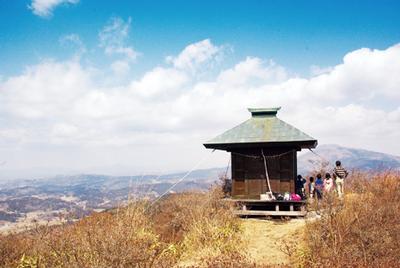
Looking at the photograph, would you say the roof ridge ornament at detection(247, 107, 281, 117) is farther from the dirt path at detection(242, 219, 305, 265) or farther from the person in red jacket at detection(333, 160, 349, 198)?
the dirt path at detection(242, 219, 305, 265)

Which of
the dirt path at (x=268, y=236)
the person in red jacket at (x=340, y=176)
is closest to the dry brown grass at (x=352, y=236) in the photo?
the dirt path at (x=268, y=236)

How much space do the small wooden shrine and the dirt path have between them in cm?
124

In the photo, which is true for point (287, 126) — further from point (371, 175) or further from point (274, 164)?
point (371, 175)

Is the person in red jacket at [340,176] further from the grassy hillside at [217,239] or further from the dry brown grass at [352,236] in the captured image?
the dry brown grass at [352,236]

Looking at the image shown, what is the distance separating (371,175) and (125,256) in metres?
14.3

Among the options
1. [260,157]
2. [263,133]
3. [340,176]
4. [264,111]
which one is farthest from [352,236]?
[264,111]

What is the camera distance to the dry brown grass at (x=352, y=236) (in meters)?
8.22

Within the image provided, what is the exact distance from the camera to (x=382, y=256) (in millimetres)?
8555

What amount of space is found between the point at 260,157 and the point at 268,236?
389cm

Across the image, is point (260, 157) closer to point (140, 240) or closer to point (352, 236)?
point (352, 236)

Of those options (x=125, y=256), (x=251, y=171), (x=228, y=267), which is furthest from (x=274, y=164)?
(x=125, y=256)

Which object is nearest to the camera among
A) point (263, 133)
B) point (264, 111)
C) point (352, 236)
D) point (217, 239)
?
point (352, 236)

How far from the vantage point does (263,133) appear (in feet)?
48.9

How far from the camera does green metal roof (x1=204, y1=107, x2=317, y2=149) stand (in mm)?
14141
